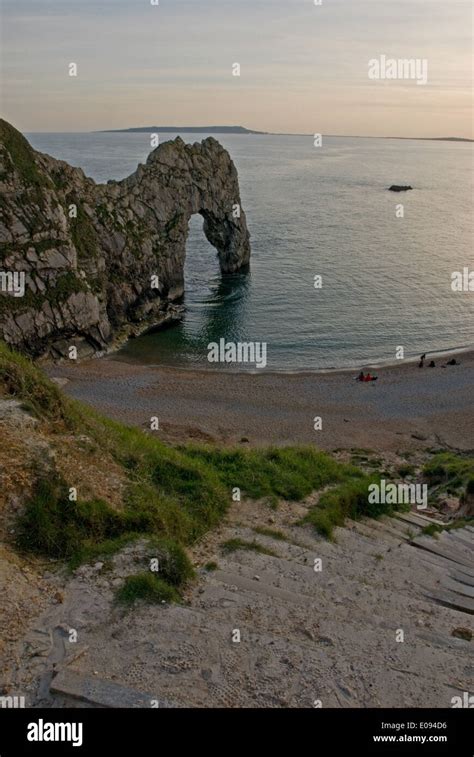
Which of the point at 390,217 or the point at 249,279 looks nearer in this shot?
the point at 249,279

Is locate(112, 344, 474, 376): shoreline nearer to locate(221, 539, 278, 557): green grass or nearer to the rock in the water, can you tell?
locate(221, 539, 278, 557): green grass

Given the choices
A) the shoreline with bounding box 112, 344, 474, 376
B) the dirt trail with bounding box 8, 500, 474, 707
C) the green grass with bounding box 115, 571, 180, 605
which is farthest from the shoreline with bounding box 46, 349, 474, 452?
the green grass with bounding box 115, 571, 180, 605

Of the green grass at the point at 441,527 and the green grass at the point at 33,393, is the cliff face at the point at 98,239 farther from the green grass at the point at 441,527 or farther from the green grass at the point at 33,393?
the green grass at the point at 441,527

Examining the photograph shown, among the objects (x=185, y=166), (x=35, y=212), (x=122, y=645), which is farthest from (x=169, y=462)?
(x=185, y=166)

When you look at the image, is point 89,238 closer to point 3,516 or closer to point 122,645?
point 3,516

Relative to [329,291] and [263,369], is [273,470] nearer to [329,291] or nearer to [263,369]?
[263,369]

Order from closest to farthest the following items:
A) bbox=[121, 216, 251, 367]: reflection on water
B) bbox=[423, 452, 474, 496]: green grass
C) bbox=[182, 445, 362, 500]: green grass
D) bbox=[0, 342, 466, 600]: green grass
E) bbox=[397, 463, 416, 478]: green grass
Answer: bbox=[0, 342, 466, 600]: green grass, bbox=[182, 445, 362, 500]: green grass, bbox=[423, 452, 474, 496]: green grass, bbox=[397, 463, 416, 478]: green grass, bbox=[121, 216, 251, 367]: reflection on water

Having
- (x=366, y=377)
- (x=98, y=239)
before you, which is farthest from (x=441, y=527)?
(x=98, y=239)
